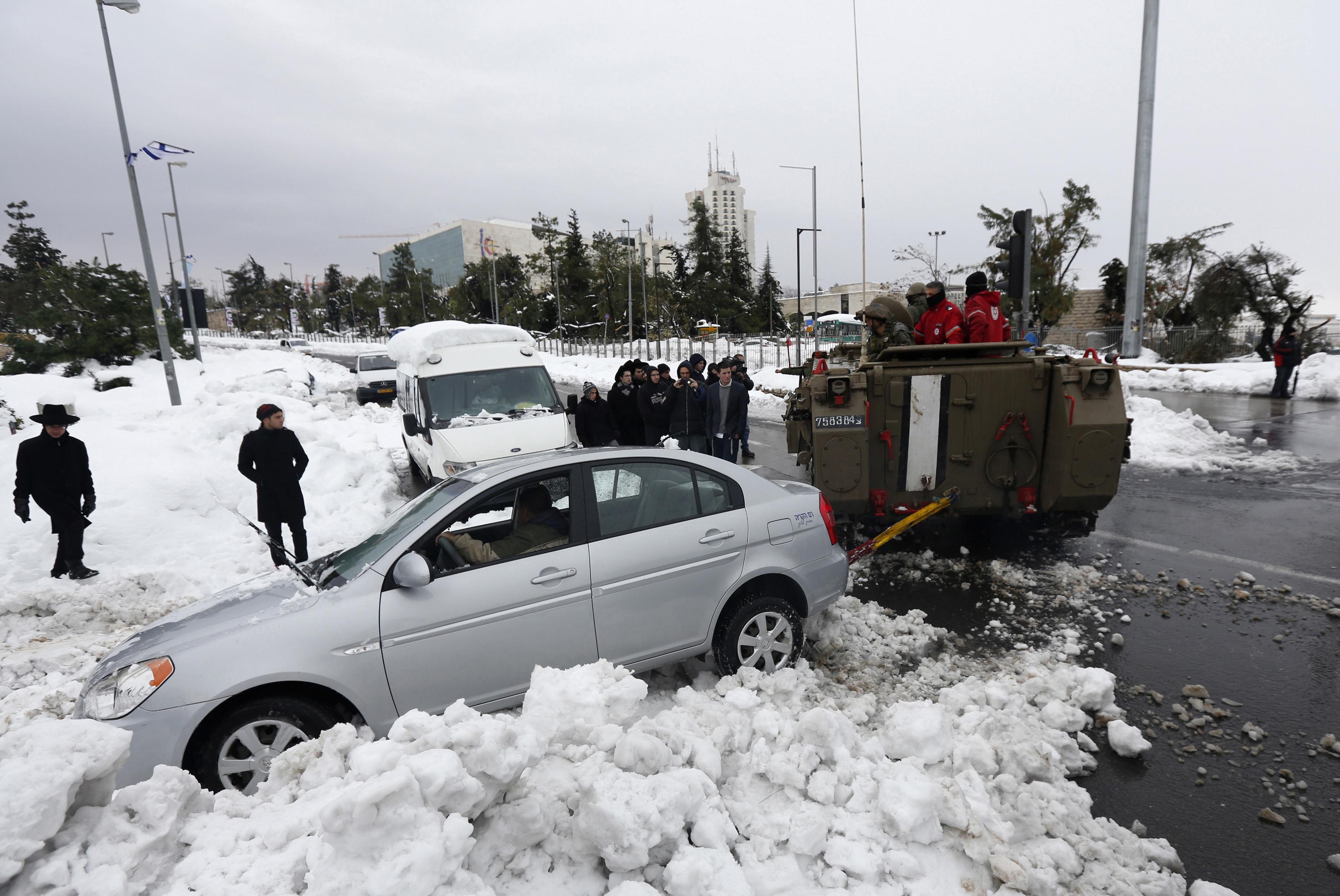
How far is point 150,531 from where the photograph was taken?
7.59 metres

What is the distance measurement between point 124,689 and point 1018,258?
28.8 feet

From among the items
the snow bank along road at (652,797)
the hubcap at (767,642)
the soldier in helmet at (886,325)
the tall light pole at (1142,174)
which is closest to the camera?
the snow bank along road at (652,797)

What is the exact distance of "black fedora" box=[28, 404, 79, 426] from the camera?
654 centimetres

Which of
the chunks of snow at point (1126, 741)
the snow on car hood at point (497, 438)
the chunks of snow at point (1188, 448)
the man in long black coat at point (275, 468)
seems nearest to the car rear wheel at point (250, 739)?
the man in long black coat at point (275, 468)

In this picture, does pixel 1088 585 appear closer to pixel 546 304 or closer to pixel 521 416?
pixel 521 416

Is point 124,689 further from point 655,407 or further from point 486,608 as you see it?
point 655,407

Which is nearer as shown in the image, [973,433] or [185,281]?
[973,433]

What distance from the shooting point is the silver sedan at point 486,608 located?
10.8ft

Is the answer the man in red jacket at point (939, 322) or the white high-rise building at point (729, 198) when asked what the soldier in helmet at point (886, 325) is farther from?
the white high-rise building at point (729, 198)

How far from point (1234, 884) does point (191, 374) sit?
33.1 metres

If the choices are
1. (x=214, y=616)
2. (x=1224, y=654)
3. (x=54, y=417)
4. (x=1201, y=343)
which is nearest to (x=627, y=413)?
(x=54, y=417)

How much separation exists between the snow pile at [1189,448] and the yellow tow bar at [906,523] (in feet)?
16.3

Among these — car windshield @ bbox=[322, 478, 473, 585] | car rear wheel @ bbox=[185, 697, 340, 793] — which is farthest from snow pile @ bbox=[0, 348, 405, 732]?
car windshield @ bbox=[322, 478, 473, 585]

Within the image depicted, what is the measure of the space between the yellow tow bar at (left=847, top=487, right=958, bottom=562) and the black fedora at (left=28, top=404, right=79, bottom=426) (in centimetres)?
734
